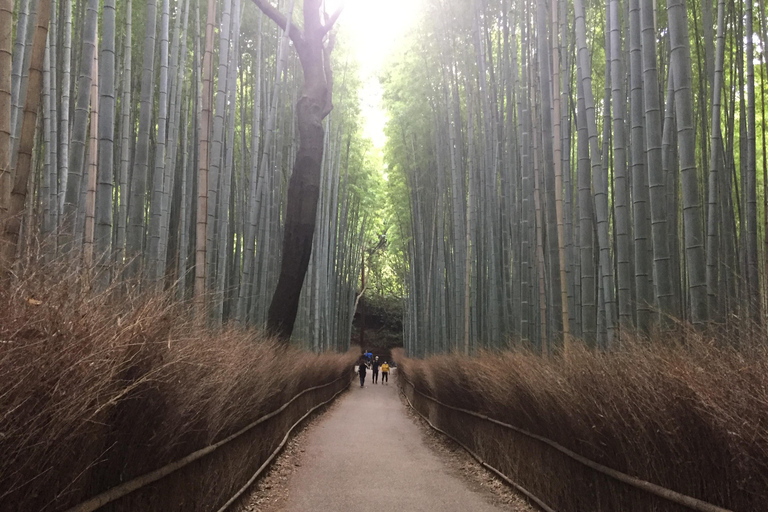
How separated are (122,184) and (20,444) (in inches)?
159

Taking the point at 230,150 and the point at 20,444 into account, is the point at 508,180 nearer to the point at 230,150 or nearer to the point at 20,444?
the point at 230,150

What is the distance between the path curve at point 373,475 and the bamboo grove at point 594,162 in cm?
134


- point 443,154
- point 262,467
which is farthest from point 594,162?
point 443,154

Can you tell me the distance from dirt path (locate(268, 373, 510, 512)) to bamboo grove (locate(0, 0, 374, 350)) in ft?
4.59

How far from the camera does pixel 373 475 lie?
15.8ft

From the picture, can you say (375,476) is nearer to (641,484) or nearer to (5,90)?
(641,484)

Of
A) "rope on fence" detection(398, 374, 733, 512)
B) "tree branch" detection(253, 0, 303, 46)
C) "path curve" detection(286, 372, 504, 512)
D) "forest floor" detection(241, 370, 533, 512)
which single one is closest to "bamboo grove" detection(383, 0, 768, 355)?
A: "rope on fence" detection(398, 374, 733, 512)

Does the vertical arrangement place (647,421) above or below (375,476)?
above

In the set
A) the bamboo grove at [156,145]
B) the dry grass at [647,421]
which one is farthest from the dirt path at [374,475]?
the bamboo grove at [156,145]

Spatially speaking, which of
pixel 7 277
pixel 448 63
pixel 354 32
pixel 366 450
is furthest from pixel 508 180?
pixel 7 277

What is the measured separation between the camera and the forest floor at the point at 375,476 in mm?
3871

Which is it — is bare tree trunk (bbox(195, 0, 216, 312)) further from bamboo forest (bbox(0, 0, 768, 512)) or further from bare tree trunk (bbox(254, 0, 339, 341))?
bare tree trunk (bbox(254, 0, 339, 341))

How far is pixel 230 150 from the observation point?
663 cm

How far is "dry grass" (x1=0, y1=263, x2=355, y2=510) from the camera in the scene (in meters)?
1.32
